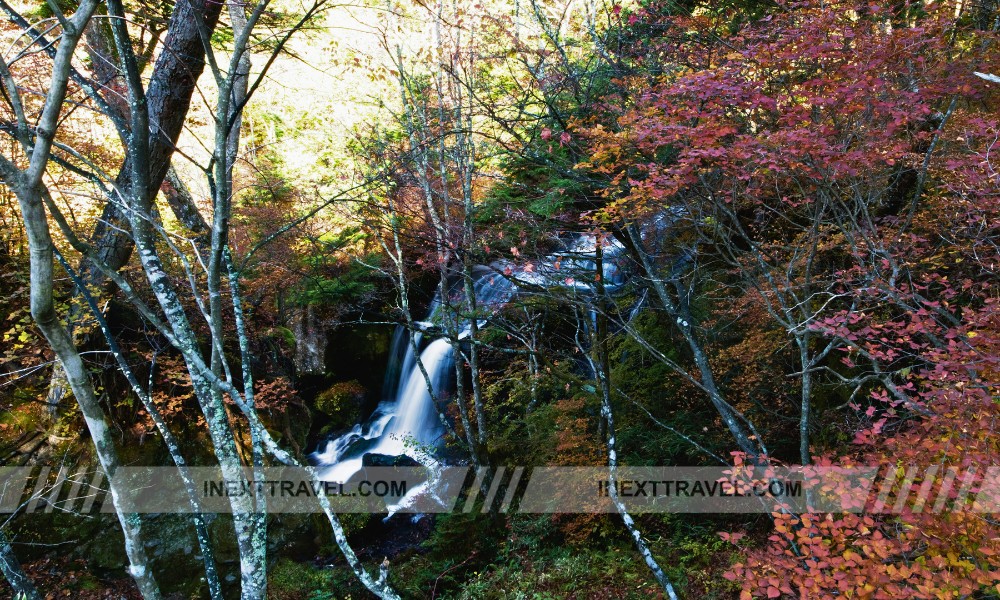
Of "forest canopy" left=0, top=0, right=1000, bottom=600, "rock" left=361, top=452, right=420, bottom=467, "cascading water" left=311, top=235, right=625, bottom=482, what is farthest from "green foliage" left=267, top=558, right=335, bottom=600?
"rock" left=361, top=452, right=420, bottom=467

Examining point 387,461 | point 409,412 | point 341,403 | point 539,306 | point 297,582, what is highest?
point 539,306

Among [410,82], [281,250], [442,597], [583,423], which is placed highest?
[410,82]

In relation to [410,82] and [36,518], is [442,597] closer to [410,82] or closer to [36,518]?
[36,518]

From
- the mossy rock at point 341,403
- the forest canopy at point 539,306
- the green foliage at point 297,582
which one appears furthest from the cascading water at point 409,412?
the green foliage at point 297,582

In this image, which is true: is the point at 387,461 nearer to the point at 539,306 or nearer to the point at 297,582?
the point at 297,582

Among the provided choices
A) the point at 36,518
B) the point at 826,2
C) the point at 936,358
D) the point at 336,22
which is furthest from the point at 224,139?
the point at 336,22

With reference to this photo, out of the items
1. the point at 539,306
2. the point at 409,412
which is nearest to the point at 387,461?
the point at 409,412

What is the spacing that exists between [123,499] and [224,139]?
295 cm

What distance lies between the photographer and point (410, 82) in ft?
28.9

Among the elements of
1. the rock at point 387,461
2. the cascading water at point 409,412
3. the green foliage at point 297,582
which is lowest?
the green foliage at point 297,582

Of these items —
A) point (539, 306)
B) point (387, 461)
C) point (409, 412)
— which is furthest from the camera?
point (409, 412)

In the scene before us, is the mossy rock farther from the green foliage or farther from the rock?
the green foliage

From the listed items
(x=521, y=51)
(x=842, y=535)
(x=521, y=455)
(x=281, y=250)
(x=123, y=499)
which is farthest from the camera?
(x=281, y=250)

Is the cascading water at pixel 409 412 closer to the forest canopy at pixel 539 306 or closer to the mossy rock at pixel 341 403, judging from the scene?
the forest canopy at pixel 539 306
